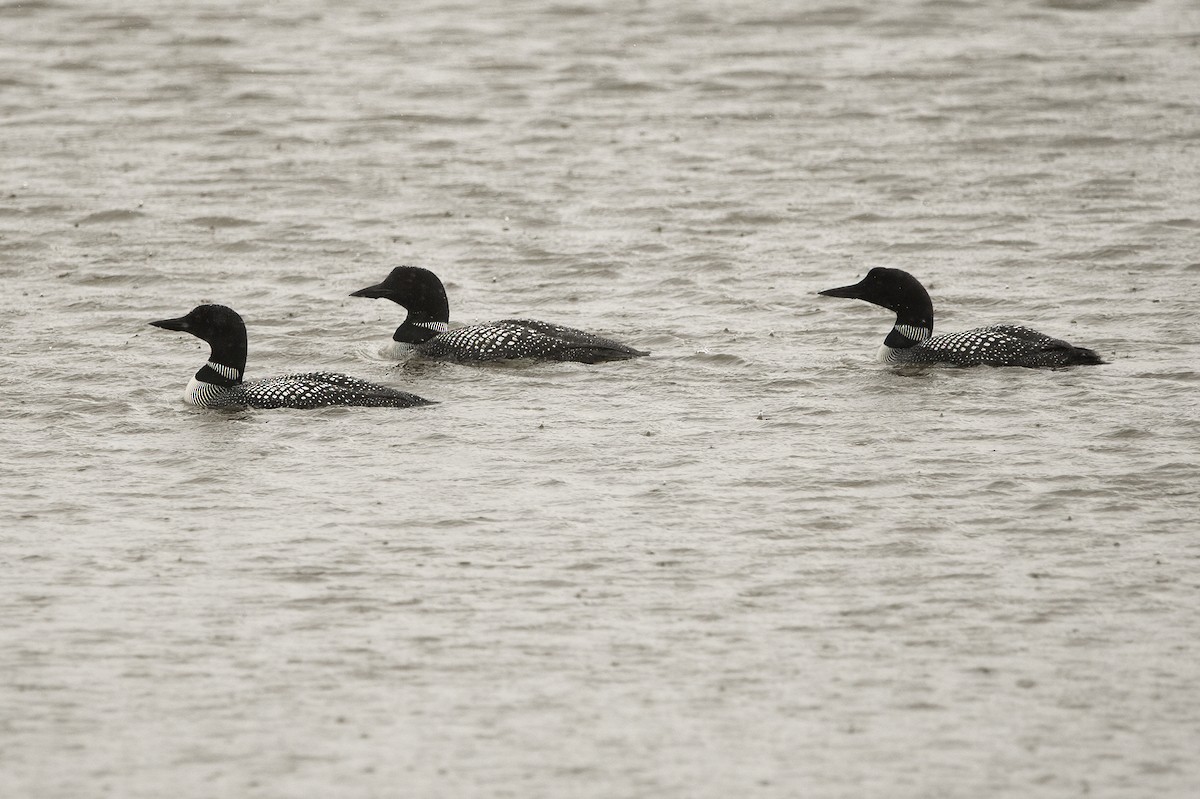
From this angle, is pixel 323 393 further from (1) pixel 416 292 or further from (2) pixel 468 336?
(1) pixel 416 292

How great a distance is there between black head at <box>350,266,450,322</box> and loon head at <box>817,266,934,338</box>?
240 centimetres

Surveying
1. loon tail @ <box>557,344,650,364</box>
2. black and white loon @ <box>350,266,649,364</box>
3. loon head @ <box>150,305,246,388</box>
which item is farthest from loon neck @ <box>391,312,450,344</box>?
loon head @ <box>150,305,246,388</box>

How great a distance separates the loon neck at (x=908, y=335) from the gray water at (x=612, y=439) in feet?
0.57

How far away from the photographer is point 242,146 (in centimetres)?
1730

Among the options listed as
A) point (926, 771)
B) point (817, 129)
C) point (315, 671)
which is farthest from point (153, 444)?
point (817, 129)

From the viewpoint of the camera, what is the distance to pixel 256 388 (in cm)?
1088

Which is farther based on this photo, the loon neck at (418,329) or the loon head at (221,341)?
the loon neck at (418,329)

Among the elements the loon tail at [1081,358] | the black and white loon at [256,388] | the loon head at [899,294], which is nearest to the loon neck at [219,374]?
the black and white loon at [256,388]

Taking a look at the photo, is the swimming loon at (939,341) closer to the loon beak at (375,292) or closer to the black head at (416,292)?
the black head at (416,292)

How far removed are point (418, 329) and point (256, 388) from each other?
1.44 meters

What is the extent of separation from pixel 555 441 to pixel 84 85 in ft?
36.6

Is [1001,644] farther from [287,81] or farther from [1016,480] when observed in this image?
[287,81]

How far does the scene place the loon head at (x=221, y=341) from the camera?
10.8 m

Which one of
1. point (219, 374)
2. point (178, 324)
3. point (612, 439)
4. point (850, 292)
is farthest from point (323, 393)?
point (850, 292)
